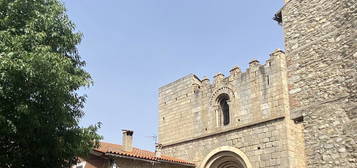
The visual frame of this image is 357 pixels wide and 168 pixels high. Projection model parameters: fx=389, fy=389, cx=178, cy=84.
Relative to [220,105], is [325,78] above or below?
below

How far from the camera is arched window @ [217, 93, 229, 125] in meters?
17.2

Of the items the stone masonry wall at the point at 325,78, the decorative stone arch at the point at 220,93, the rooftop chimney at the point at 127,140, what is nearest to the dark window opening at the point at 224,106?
the decorative stone arch at the point at 220,93

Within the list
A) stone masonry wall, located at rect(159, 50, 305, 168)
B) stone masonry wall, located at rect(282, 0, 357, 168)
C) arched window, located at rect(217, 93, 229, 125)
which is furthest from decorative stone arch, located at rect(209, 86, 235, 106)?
stone masonry wall, located at rect(282, 0, 357, 168)

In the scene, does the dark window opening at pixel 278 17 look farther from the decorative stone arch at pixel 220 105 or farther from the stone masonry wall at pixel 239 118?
the decorative stone arch at pixel 220 105

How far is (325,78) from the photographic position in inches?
466

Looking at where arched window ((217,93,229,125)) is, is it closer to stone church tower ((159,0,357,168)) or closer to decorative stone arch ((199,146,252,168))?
stone church tower ((159,0,357,168))

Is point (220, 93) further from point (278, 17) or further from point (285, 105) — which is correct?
point (278, 17)

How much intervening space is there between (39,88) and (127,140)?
824 cm

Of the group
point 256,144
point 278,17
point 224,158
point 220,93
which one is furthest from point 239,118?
point 278,17

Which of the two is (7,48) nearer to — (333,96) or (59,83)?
(59,83)

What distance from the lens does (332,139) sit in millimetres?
11281

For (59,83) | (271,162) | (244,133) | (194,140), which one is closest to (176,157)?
(194,140)

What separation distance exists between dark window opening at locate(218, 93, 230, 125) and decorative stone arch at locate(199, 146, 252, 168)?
1.32 metres

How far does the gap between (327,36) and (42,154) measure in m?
8.94
